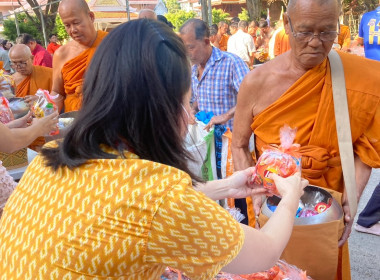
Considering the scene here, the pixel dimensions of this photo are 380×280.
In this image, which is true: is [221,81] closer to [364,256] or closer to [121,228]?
[364,256]

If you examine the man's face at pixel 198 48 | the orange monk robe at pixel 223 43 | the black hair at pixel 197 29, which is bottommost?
the orange monk robe at pixel 223 43

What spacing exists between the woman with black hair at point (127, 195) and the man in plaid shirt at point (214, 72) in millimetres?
2282

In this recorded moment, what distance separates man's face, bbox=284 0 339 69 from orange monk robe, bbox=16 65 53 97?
3.45m

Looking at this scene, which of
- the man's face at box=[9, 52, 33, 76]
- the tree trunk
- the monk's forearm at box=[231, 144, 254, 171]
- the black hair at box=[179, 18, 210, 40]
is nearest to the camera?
the monk's forearm at box=[231, 144, 254, 171]

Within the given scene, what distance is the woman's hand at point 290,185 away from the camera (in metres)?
1.47

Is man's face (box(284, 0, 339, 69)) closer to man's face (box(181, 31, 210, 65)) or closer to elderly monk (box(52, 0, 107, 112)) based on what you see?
man's face (box(181, 31, 210, 65))

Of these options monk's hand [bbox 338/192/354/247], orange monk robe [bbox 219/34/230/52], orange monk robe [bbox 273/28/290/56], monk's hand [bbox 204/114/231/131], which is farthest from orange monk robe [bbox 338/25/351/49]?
monk's hand [bbox 338/192/354/247]

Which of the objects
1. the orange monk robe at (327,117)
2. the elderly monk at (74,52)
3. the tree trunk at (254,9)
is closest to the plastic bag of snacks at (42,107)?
the elderly monk at (74,52)

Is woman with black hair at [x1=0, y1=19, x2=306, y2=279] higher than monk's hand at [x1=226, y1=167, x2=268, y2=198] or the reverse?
higher

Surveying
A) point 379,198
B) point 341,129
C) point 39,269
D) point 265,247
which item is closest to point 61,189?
point 39,269

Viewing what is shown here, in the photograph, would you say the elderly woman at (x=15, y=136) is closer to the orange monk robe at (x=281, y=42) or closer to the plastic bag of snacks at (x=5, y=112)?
the plastic bag of snacks at (x=5, y=112)

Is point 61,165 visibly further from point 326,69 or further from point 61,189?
point 326,69

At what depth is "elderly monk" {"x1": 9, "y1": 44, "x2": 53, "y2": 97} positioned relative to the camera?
15.2 ft

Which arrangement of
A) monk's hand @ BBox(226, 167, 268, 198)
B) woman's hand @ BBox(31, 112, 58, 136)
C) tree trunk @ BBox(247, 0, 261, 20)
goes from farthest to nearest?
tree trunk @ BBox(247, 0, 261, 20), woman's hand @ BBox(31, 112, 58, 136), monk's hand @ BBox(226, 167, 268, 198)
